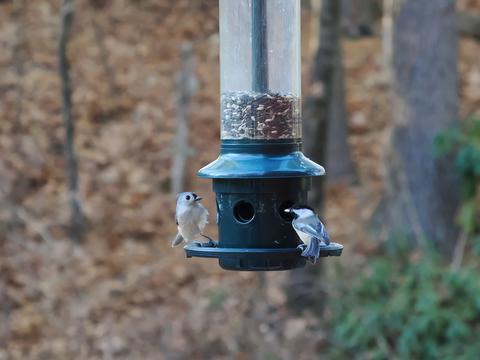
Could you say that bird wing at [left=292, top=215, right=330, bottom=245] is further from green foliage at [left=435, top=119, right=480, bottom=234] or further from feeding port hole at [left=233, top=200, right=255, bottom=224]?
green foliage at [left=435, top=119, right=480, bottom=234]

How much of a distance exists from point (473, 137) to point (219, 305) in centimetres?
262

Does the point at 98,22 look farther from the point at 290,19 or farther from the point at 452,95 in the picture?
the point at 290,19

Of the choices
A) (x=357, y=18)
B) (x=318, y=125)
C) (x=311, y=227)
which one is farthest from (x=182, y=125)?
(x=311, y=227)

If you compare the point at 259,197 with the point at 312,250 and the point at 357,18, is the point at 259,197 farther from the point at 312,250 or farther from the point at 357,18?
the point at 357,18

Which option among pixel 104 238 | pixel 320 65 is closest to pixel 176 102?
pixel 104 238

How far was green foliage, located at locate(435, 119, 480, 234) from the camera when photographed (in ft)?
26.8

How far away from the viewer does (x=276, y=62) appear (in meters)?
4.32

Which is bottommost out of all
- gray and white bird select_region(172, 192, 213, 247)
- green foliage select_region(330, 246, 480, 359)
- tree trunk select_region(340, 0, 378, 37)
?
green foliage select_region(330, 246, 480, 359)

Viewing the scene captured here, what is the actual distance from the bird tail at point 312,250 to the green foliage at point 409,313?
396 centimetres

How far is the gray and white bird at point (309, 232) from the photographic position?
3750mm

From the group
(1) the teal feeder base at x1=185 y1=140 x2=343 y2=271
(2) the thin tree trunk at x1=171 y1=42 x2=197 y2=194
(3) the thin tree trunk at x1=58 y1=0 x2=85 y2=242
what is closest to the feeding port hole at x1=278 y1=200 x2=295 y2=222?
(1) the teal feeder base at x1=185 y1=140 x2=343 y2=271

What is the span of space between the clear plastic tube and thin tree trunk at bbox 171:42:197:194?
246 inches

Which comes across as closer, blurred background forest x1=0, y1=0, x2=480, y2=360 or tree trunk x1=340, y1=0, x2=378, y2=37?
blurred background forest x1=0, y1=0, x2=480, y2=360

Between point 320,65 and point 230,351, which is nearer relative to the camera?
point 230,351
